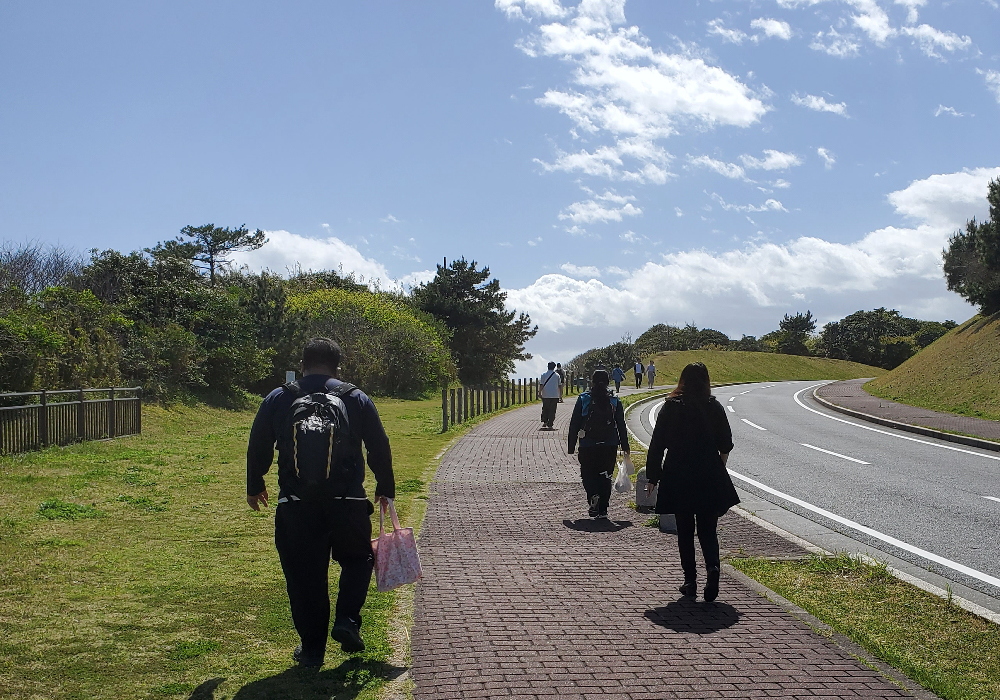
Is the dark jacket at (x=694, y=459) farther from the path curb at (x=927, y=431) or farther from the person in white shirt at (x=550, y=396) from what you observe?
the person in white shirt at (x=550, y=396)

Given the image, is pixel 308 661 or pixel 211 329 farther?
pixel 211 329

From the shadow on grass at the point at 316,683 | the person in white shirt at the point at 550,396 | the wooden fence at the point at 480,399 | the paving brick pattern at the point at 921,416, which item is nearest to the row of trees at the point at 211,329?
the wooden fence at the point at 480,399

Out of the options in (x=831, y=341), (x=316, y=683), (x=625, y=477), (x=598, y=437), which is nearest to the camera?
(x=316, y=683)

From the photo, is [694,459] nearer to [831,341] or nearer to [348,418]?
[348,418]

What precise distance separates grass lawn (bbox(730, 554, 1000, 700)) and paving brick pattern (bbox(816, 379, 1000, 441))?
14.3 meters

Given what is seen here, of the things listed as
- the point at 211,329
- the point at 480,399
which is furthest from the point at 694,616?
the point at 211,329

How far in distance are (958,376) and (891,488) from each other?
27529 mm

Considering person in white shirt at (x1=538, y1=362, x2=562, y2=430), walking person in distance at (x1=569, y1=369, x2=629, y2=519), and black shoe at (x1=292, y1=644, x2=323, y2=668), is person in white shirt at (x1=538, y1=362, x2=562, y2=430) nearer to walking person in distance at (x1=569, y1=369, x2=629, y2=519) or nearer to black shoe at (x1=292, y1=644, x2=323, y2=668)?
walking person in distance at (x1=569, y1=369, x2=629, y2=519)

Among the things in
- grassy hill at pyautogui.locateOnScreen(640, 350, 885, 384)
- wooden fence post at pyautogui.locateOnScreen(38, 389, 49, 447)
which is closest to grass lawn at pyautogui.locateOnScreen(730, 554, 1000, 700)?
wooden fence post at pyautogui.locateOnScreen(38, 389, 49, 447)

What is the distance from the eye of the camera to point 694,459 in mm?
5949

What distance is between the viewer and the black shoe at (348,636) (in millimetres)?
4379

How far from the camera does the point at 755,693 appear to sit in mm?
3979

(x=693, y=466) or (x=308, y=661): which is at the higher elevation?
(x=693, y=466)

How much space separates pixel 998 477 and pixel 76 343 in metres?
18.6
